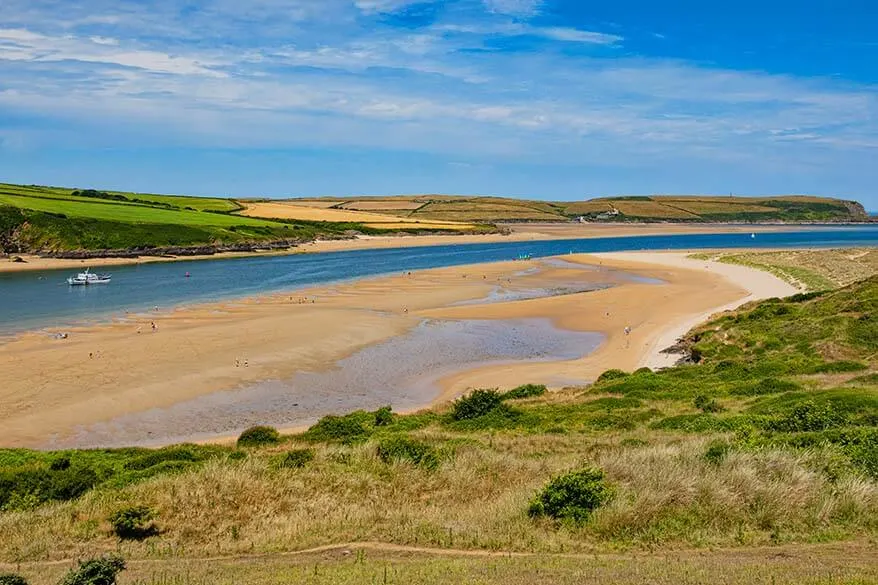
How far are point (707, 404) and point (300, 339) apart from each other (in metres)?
25.0

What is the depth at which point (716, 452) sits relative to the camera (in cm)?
1503

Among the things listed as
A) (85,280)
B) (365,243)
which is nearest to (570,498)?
(85,280)

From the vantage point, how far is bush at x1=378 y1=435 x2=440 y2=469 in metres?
16.2

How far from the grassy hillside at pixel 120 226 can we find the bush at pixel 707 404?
8899cm

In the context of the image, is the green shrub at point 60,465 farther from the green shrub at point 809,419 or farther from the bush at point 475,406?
the green shrub at point 809,419

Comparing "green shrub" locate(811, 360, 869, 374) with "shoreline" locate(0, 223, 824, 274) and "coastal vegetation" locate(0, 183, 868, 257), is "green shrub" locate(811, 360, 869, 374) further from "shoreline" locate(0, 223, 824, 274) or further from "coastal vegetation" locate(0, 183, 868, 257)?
"coastal vegetation" locate(0, 183, 868, 257)

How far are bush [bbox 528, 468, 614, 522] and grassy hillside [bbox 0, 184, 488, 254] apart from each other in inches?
3668

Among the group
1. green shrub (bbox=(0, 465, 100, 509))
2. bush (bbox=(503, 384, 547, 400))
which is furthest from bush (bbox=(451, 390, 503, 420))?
green shrub (bbox=(0, 465, 100, 509))

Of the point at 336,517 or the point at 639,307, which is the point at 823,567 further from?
the point at 639,307

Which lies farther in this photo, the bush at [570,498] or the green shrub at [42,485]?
the green shrub at [42,485]

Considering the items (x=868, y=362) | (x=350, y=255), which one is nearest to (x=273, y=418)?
(x=868, y=362)

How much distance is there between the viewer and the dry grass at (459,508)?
11.6 m

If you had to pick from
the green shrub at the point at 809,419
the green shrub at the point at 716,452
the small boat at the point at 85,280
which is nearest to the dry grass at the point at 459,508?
the green shrub at the point at 716,452

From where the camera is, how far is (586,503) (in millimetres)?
12609
